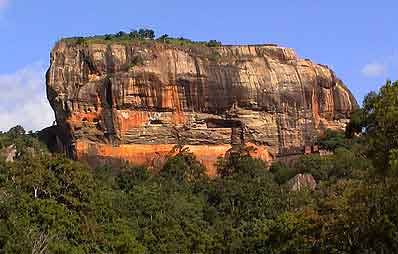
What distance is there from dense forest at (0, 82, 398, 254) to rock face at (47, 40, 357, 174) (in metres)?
2.20

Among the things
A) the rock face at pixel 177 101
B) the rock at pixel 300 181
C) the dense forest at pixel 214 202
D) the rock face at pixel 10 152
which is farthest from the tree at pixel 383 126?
the rock face at pixel 10 152

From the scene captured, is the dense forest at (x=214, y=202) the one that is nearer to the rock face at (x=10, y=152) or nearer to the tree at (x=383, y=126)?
the tree at (x=383, y=126)

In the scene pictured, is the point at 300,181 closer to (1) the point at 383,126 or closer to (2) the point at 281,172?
(2) the point at 281,172

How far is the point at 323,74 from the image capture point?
88.9 meters

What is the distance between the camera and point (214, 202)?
6900 cm

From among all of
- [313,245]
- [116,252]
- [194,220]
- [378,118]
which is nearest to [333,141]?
[194,220]

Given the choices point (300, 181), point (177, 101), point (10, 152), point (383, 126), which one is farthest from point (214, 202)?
point (383, 126)

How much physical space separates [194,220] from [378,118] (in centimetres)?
3774

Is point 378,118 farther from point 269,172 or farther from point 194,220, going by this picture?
point 269,172

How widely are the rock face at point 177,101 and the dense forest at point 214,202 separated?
86.6 inches

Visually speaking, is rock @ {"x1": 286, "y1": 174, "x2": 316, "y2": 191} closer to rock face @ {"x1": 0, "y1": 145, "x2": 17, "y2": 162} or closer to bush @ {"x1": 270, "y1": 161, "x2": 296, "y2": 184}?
bush @ {"x1": 270, "y1": 161, "x2": 296, "y2": 184}

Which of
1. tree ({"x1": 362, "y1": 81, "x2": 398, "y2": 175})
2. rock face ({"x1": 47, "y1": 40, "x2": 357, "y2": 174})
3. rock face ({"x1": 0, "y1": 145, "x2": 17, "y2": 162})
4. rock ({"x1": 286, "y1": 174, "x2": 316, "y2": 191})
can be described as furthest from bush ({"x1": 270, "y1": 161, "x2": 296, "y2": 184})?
tree ({"x1": 362, "y1": 81, "x2": 398, "y2": 175})

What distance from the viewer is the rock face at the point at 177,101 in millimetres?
79938

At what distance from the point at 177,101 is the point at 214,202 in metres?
15.2
